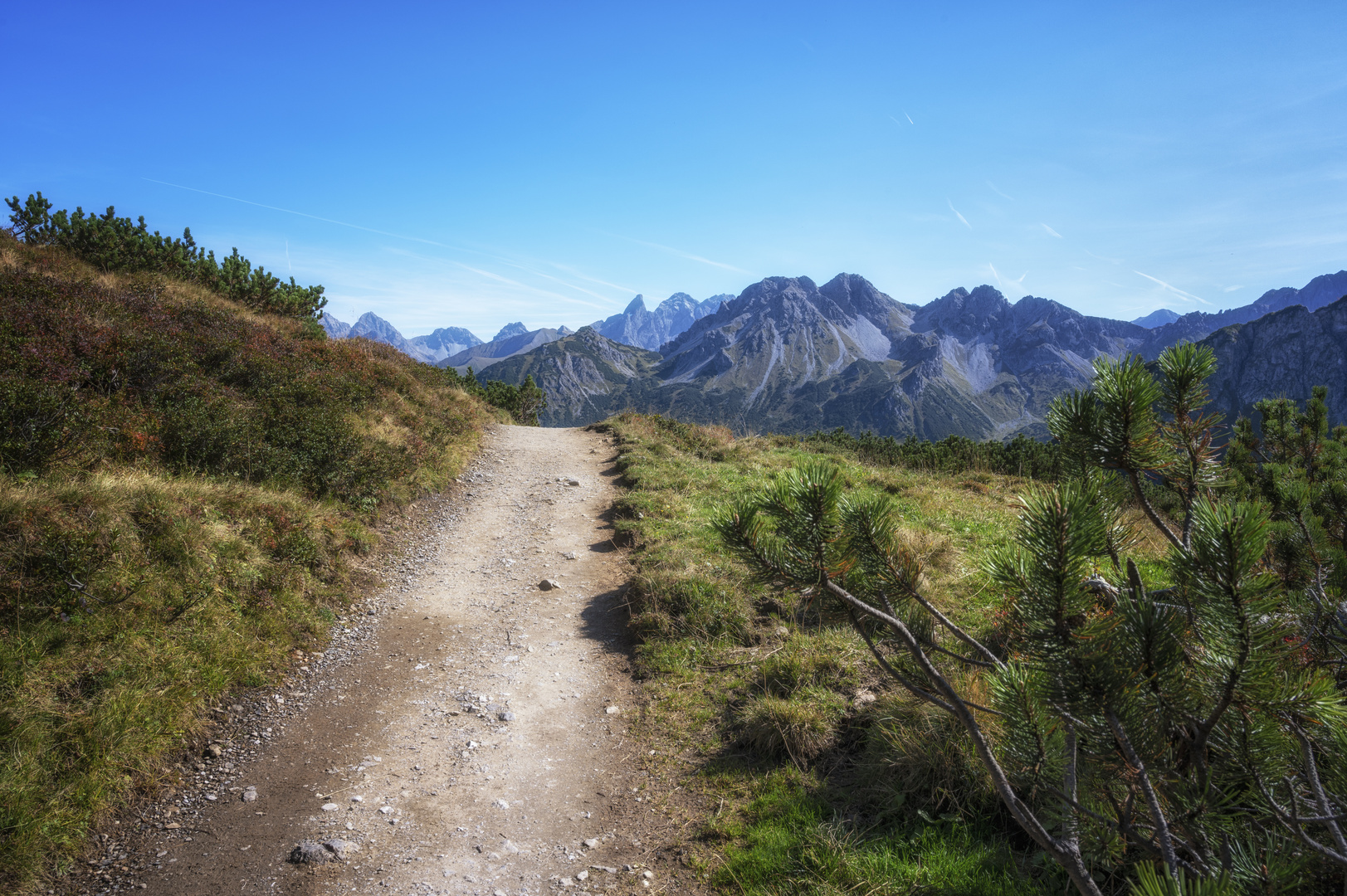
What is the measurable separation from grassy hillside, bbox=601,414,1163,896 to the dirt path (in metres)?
0.61

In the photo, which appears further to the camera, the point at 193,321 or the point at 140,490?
the point at 193,321

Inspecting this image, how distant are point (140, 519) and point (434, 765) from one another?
14.3ft

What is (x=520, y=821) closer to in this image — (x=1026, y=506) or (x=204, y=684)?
(x=204, y=684)

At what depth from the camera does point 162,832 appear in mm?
4445

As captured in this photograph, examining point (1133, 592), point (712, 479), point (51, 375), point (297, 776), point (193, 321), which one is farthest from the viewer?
point (712, 479)

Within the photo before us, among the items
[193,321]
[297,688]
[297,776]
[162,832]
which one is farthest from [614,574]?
[193,321]

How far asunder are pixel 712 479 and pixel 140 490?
1044 cm

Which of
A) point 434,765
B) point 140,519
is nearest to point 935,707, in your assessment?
point 434,765

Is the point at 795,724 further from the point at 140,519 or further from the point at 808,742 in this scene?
the point at 140,519

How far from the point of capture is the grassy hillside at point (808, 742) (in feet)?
12.6

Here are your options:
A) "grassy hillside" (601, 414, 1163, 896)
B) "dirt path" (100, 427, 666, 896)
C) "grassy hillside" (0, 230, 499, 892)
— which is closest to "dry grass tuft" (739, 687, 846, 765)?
"grassy hillside" (601, 414, 1163, 896)

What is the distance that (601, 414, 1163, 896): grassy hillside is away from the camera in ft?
12.6

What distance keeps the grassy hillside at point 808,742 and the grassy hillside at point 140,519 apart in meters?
4.34

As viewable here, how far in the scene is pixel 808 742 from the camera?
521cm
